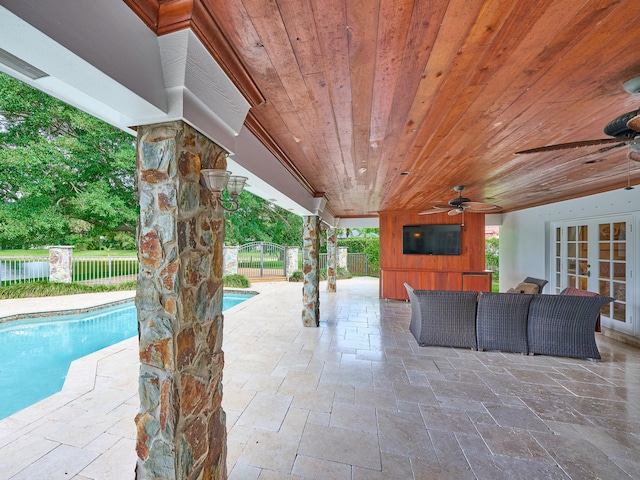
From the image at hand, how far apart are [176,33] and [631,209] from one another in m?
5.92

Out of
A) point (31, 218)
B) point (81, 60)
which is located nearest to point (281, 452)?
point (81, 60)

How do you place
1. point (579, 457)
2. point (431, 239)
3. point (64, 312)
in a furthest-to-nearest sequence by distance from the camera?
point (431, 239) < point (64, 312) < point (579, 457)

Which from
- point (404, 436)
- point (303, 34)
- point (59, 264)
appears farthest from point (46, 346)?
point (303, 34)

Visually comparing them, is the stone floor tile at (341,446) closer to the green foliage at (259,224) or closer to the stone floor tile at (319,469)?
the stone floor tile at (319,469)

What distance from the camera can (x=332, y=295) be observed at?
7574 mm

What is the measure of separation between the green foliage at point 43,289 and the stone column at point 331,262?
6693 mm

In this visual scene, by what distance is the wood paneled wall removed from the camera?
669 cm

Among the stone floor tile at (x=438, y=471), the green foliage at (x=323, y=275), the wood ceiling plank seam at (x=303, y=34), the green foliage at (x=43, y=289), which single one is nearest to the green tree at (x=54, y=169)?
the green foliage at (x=43, y=289)

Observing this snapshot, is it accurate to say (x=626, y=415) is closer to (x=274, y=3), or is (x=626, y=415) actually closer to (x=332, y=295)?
(x=274, y=3)

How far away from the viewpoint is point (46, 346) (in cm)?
432

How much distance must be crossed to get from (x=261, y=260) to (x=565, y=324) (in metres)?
9.42

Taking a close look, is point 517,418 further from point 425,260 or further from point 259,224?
point 259,224

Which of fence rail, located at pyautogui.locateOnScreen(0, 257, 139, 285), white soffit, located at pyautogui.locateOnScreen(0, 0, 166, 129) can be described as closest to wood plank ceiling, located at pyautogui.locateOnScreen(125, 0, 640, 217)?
white soffit, located at pyautogui.locateOnScreen(0, 0, 166, 129)

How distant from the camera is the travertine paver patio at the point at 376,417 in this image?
1.74 m
